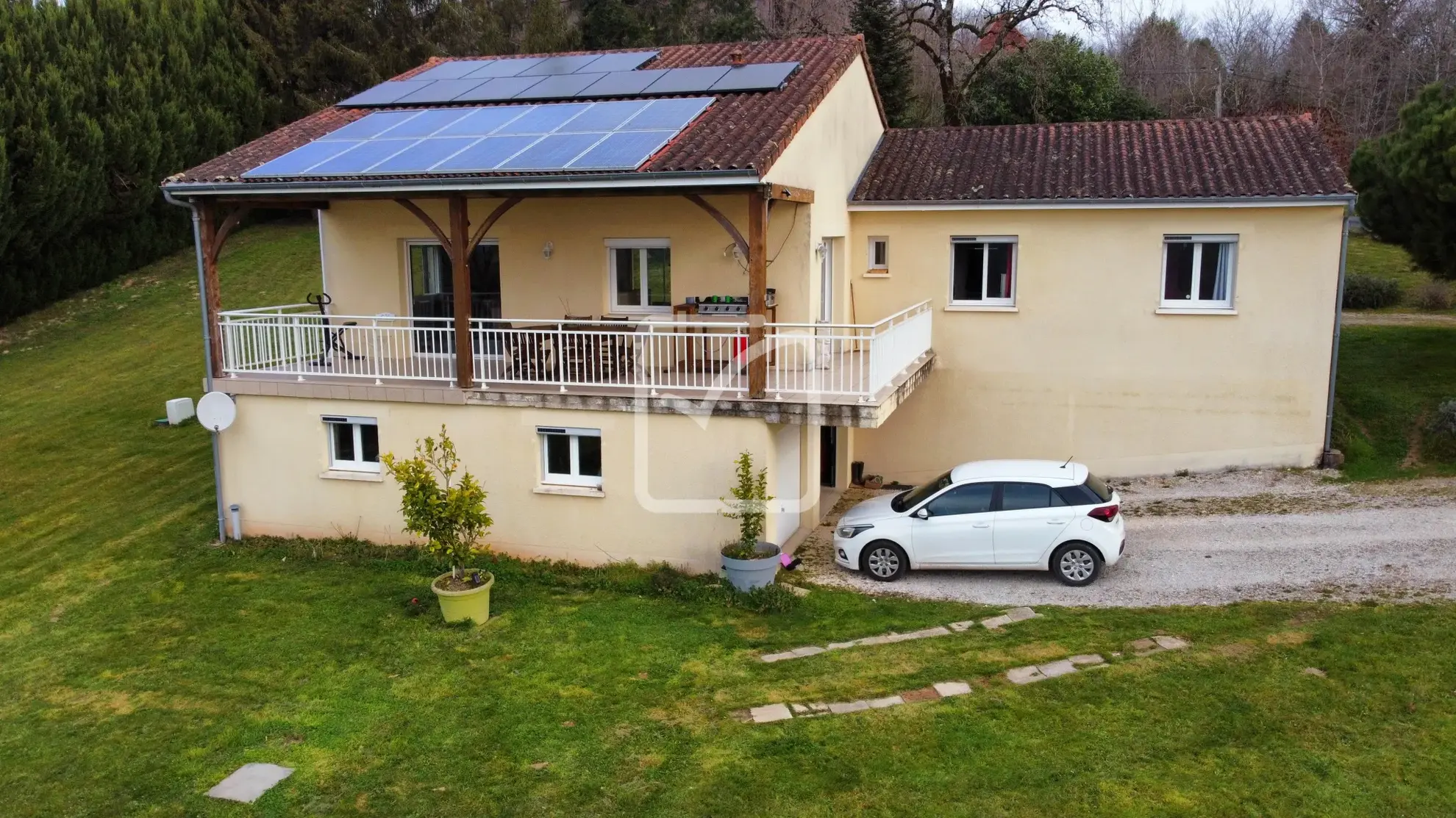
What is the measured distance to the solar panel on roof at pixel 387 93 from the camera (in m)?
18.1

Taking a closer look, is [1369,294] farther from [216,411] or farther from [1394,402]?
[216,411]

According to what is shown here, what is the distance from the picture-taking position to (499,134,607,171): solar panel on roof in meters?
13.2

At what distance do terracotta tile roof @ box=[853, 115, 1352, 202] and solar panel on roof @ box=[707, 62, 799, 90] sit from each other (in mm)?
2623

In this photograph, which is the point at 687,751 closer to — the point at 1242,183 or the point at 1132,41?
the point at 1242,183

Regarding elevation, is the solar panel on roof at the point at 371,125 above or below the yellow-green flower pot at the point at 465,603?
above

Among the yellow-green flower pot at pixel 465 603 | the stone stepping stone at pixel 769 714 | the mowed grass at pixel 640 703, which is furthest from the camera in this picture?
the yellow-green flower pot at pixel 465 603

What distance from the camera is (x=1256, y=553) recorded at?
13.4 metres

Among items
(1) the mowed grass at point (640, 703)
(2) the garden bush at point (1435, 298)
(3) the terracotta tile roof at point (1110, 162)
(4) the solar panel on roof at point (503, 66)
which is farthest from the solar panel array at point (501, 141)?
(2) the garden bush at point (1435, 298)

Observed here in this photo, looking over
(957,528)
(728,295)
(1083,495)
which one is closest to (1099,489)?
(1083,495)

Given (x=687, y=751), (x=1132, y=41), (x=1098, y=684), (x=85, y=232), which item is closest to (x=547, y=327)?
(x=687, y=751)

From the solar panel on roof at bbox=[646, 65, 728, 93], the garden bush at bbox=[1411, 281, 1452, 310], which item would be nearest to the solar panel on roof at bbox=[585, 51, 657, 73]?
the solar panel on roof at bbox=[646, 65, 728, 93]

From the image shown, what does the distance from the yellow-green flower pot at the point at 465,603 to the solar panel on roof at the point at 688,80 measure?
8483mm

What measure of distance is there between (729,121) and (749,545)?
6016 millimetres

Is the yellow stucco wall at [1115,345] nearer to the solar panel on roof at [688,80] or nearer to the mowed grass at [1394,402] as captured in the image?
the mowed grass at [1394,402]
